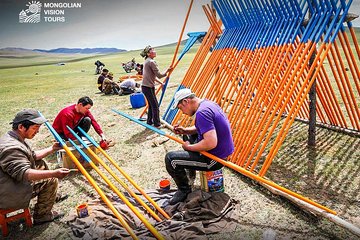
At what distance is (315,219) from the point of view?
3127mm

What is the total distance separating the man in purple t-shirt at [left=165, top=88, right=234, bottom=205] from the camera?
310cm

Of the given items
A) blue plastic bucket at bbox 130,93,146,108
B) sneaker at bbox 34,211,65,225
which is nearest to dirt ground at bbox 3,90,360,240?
sneaker at bbox 34,211,65,225

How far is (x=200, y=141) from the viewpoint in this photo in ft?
10.4

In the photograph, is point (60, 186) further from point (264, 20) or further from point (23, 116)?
point (264, 20)

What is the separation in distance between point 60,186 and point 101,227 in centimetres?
164

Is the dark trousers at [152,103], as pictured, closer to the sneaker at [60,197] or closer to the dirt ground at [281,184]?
the dirt ground at [281,184]

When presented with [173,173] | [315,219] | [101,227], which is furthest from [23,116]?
[315,219]

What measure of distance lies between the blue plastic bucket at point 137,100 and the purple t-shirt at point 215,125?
19.9 feet

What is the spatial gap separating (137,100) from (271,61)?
224 inches

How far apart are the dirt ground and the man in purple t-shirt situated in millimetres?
722

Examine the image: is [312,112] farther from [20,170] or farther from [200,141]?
[20,170]

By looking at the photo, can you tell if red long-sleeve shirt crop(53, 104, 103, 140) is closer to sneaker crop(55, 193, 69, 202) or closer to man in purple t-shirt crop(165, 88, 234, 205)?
sneaker crop(55, 193, 69, 202)

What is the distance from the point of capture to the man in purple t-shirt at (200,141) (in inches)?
122

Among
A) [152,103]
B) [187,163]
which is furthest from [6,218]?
[152,103]
